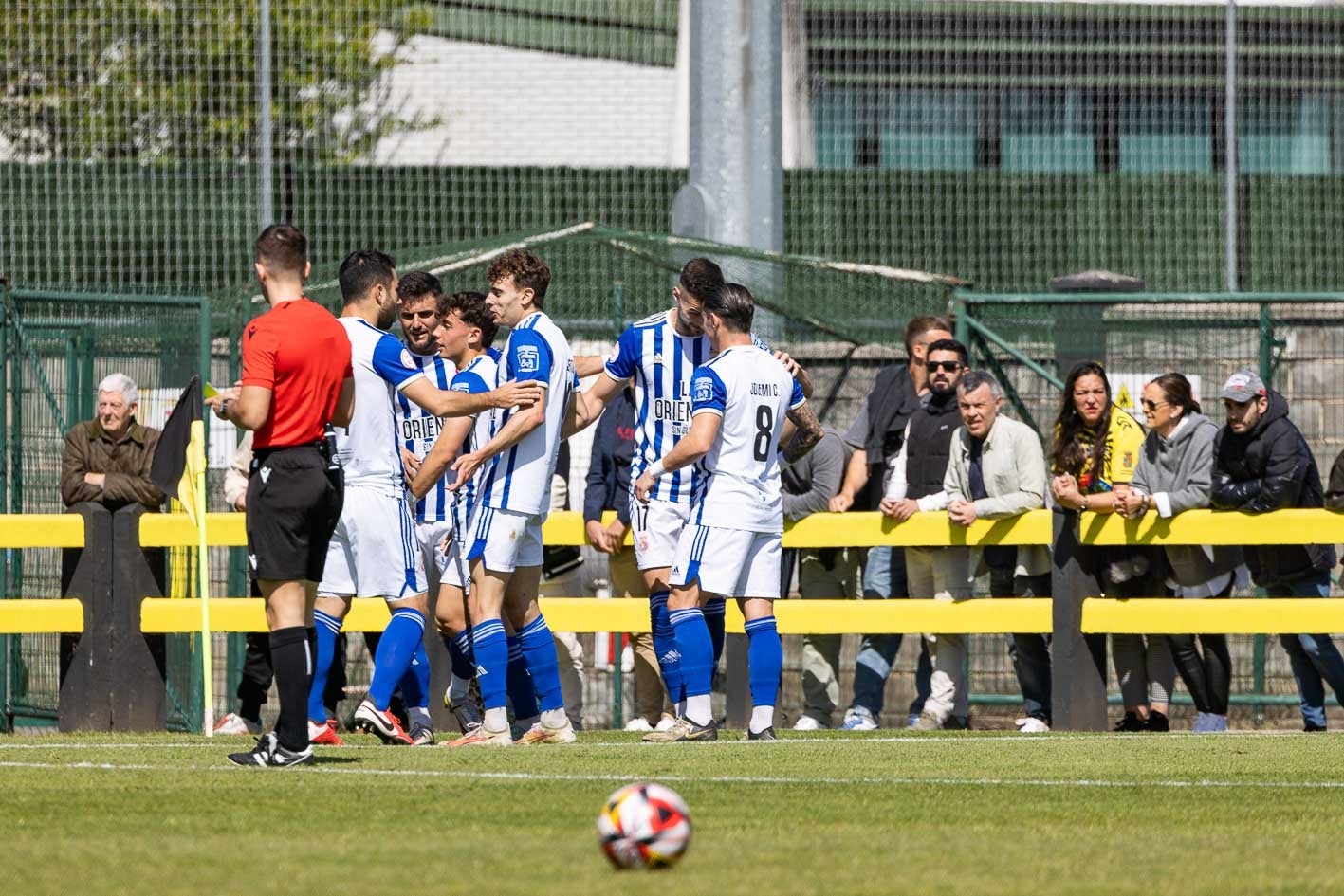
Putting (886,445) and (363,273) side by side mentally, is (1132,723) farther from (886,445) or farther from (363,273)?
(363,273)

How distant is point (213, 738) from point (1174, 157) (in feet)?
46.9

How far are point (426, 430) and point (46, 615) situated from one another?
2.39 m

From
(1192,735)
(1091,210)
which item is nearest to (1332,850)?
(1192,735)

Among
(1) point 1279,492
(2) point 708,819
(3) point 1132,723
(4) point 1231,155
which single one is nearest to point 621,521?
(3) point 1132,723

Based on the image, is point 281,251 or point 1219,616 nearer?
point 281,251

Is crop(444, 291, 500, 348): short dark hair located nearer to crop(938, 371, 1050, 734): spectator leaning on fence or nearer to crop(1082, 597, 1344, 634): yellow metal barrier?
crop(938, 371, 1050, 734): spectator leaning on fence

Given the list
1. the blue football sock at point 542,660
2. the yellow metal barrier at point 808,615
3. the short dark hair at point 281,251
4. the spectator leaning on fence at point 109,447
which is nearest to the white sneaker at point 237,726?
the yellow metal barrier at point 808,615

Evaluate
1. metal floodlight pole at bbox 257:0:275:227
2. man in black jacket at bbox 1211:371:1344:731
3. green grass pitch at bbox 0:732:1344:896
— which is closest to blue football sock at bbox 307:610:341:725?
green grass pitch at bbox 0:732:1344:896

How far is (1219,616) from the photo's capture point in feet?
34.9

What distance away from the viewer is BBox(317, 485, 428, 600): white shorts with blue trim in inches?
365

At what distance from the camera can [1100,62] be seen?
20.7 metres

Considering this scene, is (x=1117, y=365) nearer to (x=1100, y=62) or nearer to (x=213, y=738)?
(x=213, y=738)

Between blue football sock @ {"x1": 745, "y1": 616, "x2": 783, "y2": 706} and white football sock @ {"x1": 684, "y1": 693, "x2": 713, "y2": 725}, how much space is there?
0.23 metres

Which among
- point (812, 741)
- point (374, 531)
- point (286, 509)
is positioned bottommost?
point (812, 741)
